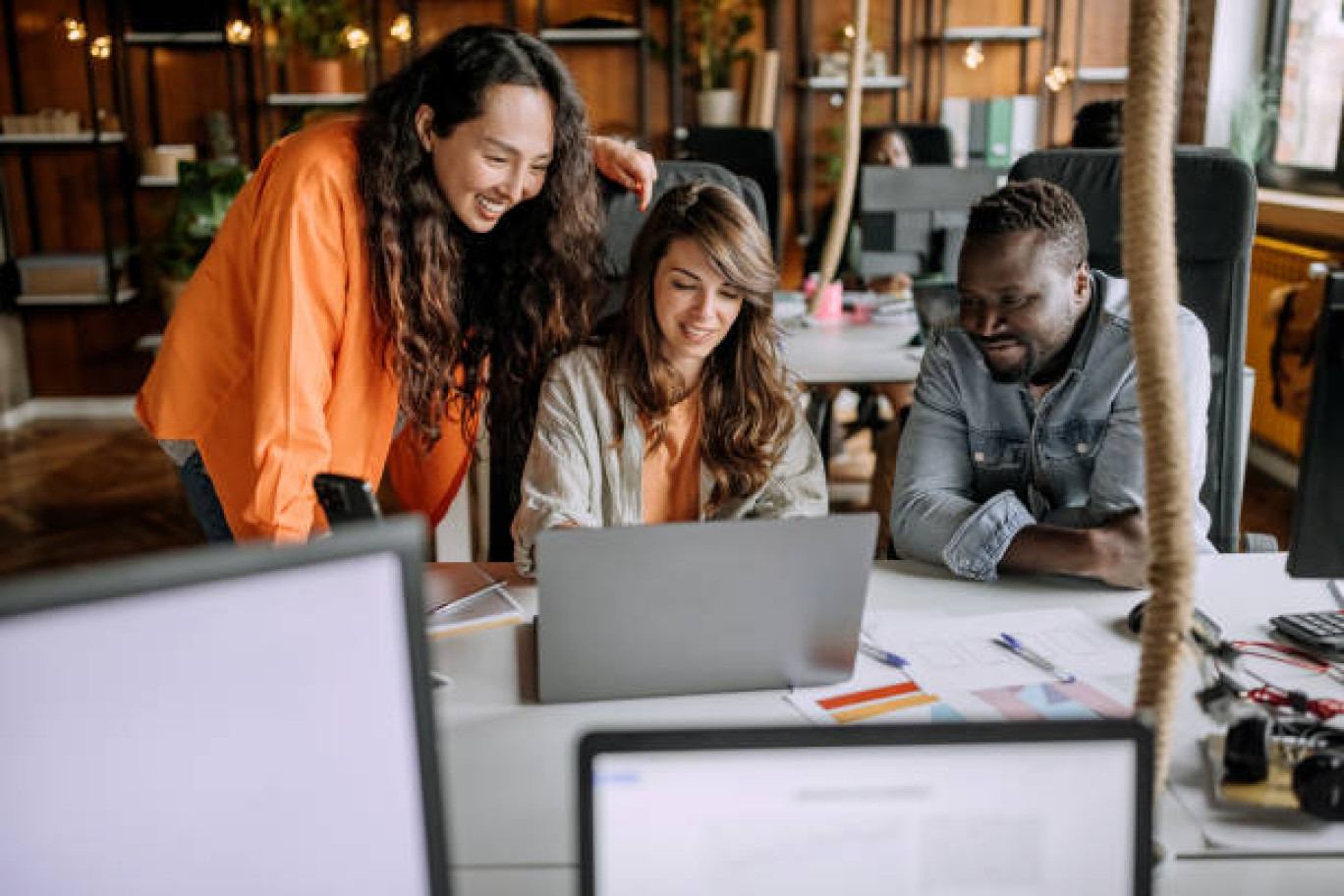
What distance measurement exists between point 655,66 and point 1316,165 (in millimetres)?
2802

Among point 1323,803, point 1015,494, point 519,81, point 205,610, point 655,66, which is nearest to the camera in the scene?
point 205,610

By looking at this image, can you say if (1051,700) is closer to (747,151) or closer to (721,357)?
(721,357)

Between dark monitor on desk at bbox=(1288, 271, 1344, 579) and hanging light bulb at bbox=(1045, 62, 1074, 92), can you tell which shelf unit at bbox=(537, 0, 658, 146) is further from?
dark monitor on desk at bbox=(1288, 271, 1344, 579)

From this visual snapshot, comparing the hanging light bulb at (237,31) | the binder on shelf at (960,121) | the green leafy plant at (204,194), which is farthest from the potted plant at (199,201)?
the binder on shelf at (960,121)

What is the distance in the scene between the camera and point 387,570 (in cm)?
60

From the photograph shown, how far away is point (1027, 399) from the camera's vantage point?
1.74 metres

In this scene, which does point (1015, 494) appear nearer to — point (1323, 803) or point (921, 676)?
point (921, 676)

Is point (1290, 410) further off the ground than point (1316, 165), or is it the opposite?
point (1316, 165)

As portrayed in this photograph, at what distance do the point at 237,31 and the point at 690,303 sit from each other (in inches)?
159

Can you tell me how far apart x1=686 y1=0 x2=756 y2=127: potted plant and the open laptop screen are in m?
4.88

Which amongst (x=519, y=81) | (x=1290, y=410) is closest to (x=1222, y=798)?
(x=1290, y=410)

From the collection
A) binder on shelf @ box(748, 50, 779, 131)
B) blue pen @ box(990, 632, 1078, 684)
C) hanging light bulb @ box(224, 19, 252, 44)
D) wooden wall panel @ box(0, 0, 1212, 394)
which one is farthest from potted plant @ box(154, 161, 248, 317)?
blue pen @ box(990, 632, 1078, 684)

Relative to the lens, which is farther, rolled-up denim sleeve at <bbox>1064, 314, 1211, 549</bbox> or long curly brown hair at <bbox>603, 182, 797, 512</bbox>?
long curly brown hair at <bbox>603, 182, 797, 512</bbox>

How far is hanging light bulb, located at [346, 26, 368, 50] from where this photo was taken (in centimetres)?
507
